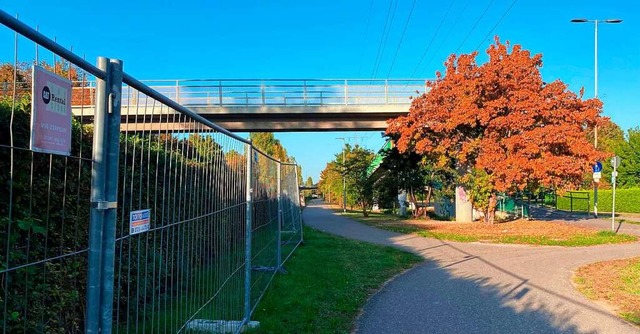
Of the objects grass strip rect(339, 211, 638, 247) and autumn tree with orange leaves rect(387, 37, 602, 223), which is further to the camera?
autumn tree with orange leaves rect(387, 37, 602, 223)

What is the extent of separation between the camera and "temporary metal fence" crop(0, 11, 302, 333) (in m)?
2.20

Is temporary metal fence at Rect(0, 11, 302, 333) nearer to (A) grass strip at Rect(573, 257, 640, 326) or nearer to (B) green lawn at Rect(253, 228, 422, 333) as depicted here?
(B) green lawn at Rect(253, 228, 422, 333)

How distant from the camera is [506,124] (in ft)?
61.8

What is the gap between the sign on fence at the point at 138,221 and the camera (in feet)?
8.25

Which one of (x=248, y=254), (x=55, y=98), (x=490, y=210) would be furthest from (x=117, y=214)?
(x=490, y=210)

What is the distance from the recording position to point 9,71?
2326mm

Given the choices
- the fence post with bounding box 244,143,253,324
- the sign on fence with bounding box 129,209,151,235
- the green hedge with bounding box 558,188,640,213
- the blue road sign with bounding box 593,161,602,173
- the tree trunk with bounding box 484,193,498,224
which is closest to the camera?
the sign on fence with bounding box 129,209,151,235

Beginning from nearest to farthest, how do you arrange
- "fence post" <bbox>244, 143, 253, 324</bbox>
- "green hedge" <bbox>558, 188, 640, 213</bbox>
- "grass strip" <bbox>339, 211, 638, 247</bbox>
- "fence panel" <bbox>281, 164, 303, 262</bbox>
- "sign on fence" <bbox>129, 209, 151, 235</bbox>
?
1. "sign on fence" <bbox>129, 209, 151, 235</bbox>
2. "fence post" <bbox>244, 143, 253, 324</bbox>
3. "fence panel" <bbox>281, 164, 303, 262</bbox>
4. "grass strip" <bbox>339, 211, 638, 247</bbox>
5. "green hedge" <bbox>558, 188, 640, 213</bbox>

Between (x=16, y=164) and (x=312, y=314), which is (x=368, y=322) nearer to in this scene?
(x=312, y=314)

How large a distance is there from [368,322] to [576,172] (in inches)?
618

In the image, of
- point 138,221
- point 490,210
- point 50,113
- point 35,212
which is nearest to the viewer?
point 50,113

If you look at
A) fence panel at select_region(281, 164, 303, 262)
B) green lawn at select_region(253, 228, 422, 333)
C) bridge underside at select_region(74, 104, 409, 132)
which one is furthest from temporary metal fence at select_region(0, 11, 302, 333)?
bridge underside at select_region(74, 104, 409, 132)

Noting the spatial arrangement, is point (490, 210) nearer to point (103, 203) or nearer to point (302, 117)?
point (302, 117)

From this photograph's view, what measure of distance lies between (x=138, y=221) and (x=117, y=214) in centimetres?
131
